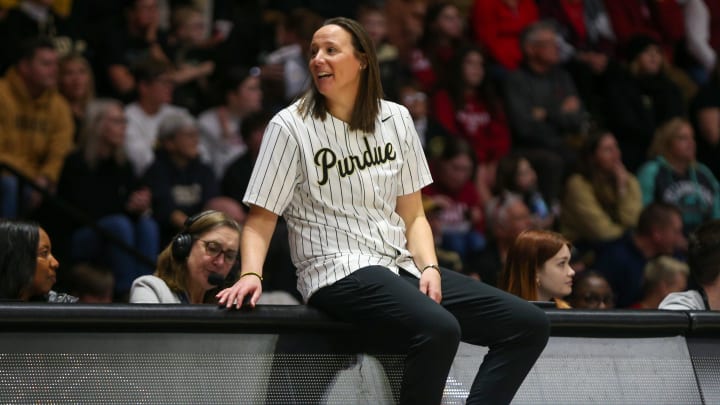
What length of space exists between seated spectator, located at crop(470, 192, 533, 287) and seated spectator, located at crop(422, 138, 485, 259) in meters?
0.48

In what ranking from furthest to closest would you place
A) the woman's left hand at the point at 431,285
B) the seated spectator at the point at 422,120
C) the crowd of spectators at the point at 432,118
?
the seated spectator at the point at 422,120, the crowd of spectators at the point at 432,118, the woman's left hand at the point at 431,285

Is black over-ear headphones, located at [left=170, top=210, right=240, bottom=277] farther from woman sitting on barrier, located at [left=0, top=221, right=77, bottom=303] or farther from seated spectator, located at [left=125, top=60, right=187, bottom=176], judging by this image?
seated spectator, located at [left=125, top=60, right=187, bottom=176]

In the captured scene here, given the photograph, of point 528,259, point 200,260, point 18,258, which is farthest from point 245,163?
point 18,258

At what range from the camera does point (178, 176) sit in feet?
27.8

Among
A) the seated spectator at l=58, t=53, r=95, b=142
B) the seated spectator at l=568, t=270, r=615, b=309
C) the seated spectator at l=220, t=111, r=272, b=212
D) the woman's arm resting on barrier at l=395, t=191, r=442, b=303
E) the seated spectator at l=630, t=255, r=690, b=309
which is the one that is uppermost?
the woman's arm resting on barrier at l=395, t=191, r=442, b=303

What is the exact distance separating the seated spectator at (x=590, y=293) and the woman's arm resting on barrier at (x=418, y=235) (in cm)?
204

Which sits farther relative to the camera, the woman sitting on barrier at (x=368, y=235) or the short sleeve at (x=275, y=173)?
the short sleeve at (x=275, y=173)

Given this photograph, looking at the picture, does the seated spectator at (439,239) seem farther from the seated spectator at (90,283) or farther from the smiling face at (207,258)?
the smiling face at (207,258)

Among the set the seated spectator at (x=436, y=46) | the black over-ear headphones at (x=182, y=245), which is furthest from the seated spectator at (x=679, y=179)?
the black over-ear headphones at (x=182, y=245)

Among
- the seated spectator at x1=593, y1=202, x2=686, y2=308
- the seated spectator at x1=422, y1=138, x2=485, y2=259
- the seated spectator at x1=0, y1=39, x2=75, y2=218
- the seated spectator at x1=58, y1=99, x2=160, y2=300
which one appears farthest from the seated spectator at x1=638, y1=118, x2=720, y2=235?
the seated spectator at x1=0, y1=39, x2=75, y2=218

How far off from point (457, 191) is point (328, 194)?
5239 millimetres

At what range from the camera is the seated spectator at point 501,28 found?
1069 cm

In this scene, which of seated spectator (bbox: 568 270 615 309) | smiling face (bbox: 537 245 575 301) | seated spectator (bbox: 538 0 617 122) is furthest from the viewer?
seated spectator (bbox: 538 0 617 122)

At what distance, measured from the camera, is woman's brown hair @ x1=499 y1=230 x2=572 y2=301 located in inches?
210
